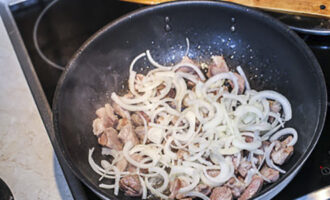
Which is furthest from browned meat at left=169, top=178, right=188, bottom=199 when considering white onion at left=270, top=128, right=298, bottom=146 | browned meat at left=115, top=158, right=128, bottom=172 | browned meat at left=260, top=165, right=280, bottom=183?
white onion at left=270, top=128, right=298, bottom=146

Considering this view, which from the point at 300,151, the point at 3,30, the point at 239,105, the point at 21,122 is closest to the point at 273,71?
the point at 239,105

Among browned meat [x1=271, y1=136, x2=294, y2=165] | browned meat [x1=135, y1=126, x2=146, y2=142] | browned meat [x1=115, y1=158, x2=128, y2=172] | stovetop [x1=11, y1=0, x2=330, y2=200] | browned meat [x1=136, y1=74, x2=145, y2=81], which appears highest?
stovetop [x1=11, y1=0, x2=330, y2=200]

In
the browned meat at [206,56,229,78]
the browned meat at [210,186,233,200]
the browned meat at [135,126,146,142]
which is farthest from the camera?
the browned meat at [206,56,229,78]

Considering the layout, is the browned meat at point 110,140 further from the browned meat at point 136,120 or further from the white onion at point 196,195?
the white onion at point 196,195

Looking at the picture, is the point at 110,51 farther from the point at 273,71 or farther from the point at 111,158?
the point at 273,71

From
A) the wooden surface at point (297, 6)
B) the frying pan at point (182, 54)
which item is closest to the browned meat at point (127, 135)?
the frying pan at point (182, 54)

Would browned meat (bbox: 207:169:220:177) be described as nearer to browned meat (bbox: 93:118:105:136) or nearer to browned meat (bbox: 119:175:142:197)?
browned meat (bbox: 119:175:142:197)

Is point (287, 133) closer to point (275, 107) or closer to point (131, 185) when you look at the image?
point (275, 107)

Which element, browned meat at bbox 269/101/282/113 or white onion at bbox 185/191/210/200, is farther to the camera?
browned meat at bbox 269/101/282/113
